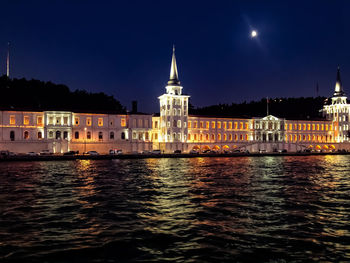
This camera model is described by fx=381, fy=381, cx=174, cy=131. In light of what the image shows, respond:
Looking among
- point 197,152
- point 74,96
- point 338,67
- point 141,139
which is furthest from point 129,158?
point 338,67

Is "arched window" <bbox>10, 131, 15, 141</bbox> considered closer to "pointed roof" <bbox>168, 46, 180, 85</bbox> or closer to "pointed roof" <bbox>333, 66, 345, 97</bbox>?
"pointed roof" <bbox>168, 46, 180, 85</bbox>

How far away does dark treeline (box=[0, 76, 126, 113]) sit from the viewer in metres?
93.6

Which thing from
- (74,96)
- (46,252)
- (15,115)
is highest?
(74,96)

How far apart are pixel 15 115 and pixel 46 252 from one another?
62926 millimetres

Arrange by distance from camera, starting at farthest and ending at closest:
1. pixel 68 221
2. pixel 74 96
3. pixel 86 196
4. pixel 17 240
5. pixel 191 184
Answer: pixel 74 96
pixel 191 184
pixel 86 196
pixel 68 221
pixel 17 240

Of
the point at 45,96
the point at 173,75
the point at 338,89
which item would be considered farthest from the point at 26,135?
Result: the point at 338,89

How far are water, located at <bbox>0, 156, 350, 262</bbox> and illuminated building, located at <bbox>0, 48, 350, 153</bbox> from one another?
45.7 m

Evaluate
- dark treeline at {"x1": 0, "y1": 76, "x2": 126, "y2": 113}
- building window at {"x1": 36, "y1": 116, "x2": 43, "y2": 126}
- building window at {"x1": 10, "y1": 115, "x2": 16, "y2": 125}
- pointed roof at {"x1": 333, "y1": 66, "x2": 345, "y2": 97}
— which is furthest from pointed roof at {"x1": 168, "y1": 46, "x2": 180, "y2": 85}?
pointed roof at {"x1": 333, "y1": 66, "x2": 345, "y2": 97}

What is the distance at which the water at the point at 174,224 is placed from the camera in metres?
12.5

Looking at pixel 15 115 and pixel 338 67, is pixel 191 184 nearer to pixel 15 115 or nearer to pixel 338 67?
pixel 15 115

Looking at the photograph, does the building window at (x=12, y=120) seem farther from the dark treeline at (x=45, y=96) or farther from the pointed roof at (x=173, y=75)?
the pointed roof at (x=173, y=75)

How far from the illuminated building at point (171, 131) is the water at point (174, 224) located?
4571 cm

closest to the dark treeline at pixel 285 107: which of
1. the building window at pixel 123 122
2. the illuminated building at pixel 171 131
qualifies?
the illuminated building at pixel 171 131

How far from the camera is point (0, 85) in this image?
93.8 metres
